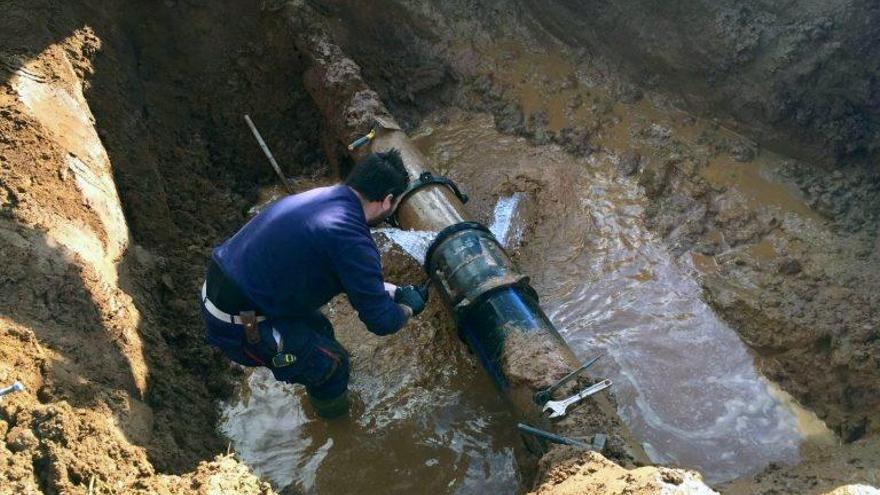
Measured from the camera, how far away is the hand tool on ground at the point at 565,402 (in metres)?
3.17

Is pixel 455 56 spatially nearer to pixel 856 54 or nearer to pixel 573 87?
pixel 573 87

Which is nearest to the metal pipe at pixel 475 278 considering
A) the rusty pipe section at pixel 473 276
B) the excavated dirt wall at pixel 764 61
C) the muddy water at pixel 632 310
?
the rusty pipe section at pixel 473 276

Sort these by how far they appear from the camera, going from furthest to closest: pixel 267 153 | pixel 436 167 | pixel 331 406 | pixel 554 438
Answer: pixel 436 167
pixel 267 153
pixel 331 406
pixel 554 438

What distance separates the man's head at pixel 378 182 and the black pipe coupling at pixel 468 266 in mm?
833

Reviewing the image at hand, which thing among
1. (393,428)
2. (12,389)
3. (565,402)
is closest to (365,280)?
(565,402)

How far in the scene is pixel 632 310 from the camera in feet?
14.8

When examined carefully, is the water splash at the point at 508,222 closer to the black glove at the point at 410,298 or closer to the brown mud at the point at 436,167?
the brown mud at the point at 436,167

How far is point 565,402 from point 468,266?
105cm

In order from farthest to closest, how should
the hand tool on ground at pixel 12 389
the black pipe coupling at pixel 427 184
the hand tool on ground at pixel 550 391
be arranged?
the black pipe coupling at pixel 427 184 → the hand tool on ground at pixel 550 391 → the hand tool on ground at pixel 12 389

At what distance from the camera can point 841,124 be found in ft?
15.8

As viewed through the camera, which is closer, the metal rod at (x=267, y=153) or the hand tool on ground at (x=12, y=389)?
the hand tool on ground at (x=12, y=389)

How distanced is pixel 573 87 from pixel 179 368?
390 cm

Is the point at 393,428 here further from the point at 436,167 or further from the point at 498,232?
the point at 436,167

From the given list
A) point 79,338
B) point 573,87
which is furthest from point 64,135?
point 573,87
